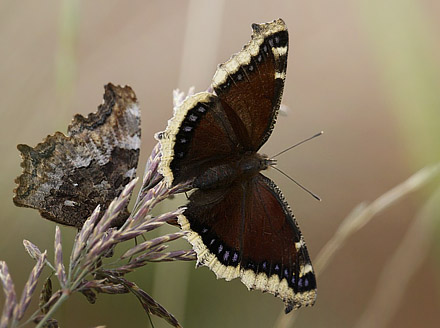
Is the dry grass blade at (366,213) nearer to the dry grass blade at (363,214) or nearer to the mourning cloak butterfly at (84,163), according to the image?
the dry grass blade at (363,214)

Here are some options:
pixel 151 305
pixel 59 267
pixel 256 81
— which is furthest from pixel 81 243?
pixel 256 81

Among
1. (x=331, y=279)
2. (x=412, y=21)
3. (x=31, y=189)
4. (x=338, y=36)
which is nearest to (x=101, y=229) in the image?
(x=31, y=189)

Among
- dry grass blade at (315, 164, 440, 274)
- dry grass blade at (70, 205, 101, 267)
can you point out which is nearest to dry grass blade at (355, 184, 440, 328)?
dry grass blade at (315, 164, 440, 274)

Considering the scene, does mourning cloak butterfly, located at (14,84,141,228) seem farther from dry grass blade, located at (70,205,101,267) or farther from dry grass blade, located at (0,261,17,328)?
dry grass blade, located at (0,261,17,328)

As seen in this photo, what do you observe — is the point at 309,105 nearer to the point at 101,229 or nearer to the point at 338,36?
the point at 338,36

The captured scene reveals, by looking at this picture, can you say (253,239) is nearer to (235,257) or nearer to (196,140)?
(235,257)

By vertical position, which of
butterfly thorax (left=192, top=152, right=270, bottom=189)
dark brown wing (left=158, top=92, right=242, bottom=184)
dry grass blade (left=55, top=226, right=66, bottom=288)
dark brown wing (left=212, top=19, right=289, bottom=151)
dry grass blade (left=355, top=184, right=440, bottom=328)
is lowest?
dry grass blade (left=355, top=184, right=440, bottom=328)

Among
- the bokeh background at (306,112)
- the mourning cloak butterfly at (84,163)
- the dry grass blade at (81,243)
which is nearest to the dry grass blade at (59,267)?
the dry grass blade at (81,243)
